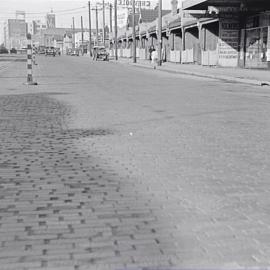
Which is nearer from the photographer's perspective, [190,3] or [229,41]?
[190,3]

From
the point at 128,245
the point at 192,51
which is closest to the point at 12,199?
the point at 128,245

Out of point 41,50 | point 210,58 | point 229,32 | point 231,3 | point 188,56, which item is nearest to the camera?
point 231,3

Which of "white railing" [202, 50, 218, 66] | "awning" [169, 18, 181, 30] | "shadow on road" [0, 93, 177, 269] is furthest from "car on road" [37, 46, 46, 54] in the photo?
"shadow on road" [0, 93, 177, 269]

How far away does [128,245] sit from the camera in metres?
4.12

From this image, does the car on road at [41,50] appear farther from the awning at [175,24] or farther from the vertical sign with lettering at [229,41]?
the vertical sign with lettering at [229,41]

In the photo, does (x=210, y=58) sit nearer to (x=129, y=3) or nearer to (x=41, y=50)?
(x=41, y=50)

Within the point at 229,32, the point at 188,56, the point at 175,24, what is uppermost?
the point at 175,24

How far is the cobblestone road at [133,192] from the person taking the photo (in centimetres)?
398

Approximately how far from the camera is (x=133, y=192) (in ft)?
18.6

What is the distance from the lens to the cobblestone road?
13.0 ft

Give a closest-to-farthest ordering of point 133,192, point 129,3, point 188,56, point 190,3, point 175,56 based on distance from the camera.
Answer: point 133,192
point 190,3
point 188,56
point 175,56
point 129,3

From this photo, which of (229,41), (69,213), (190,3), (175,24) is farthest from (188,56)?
(69,213)

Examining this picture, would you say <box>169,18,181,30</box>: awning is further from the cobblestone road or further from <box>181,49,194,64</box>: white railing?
the cobblestone road

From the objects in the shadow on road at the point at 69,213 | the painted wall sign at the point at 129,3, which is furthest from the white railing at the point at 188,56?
the painted wall sign at the point at 129,3
